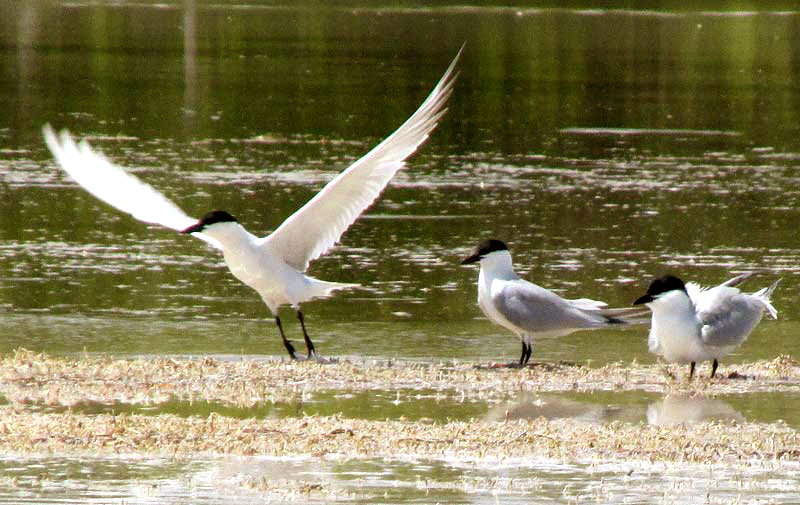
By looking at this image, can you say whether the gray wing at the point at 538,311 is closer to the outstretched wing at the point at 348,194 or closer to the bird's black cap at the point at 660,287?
the bird's black cap at the point at 660,287

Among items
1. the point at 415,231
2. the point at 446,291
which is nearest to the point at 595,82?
the point at 415,231

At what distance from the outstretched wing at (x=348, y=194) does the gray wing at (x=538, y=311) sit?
1.25 meters

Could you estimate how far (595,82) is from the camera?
3466cm

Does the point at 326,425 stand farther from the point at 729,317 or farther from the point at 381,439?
the point at 729,317

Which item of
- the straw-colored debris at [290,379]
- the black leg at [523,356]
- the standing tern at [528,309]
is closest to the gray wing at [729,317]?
the straw-colored debris at [290,379]

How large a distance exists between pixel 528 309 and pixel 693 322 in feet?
4.29

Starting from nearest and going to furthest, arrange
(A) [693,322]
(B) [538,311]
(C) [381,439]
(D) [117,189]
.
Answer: (C) [381,439] < (A) [693,322] < (B) [538,311] < (D) [117,189]

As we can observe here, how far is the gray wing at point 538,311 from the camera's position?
11.7m

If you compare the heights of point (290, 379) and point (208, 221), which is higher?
point (208, 221)

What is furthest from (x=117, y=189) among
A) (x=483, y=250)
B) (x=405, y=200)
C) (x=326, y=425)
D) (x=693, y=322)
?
(x=405, y=200)

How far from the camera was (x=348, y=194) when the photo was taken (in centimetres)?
1150

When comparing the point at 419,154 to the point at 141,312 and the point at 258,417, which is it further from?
the point at 258,417

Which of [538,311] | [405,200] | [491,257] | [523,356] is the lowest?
[405,200]

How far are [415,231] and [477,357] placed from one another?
18.1 ft
